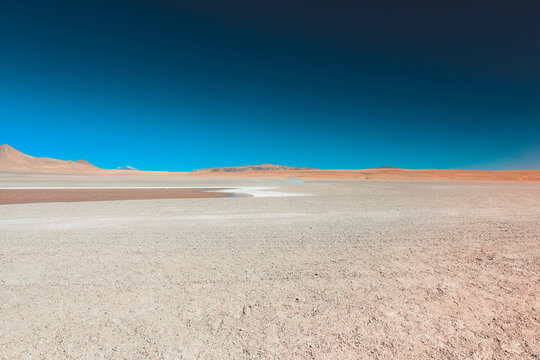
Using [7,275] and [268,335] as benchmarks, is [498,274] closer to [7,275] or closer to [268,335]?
[268,335]

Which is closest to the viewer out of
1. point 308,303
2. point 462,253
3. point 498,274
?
point 308,303

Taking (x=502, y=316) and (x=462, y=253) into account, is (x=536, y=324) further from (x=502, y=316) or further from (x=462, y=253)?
(x=462, y=253)

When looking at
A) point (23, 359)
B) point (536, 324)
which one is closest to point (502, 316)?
point (536, 324)

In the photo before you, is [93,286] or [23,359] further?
[93,286]

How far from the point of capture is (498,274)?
15.4ft

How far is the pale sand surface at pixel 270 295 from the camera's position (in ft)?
9.49

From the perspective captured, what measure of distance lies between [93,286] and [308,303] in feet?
10.1

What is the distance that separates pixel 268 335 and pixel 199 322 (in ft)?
2.64

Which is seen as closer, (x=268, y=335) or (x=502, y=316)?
(x=268, y=335)

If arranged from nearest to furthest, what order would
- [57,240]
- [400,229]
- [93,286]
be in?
[93,286] < [57,240] < [400,229]

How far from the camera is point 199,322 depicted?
3.30 metres

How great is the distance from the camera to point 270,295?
3973 mm

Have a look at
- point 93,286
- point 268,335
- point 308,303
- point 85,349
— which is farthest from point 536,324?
point 93,286

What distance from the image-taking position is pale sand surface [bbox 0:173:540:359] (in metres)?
2.89
